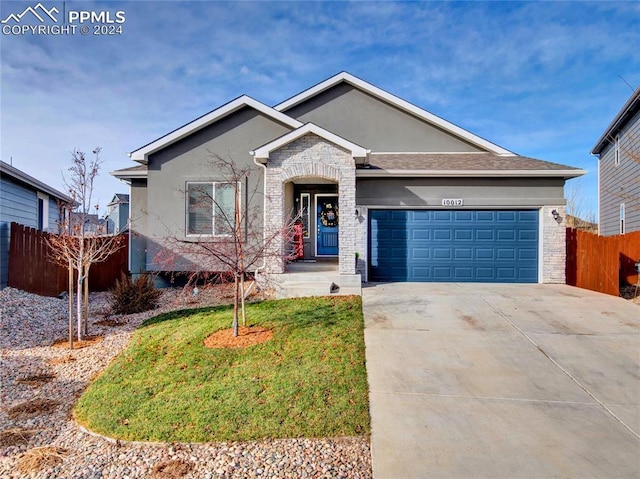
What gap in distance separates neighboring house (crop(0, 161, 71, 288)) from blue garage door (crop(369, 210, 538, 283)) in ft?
30.7

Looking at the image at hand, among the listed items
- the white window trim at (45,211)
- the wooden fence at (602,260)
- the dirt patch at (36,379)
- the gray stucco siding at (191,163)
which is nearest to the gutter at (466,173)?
the wooden fence at (602,260)

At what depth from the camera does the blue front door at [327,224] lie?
1356 cm

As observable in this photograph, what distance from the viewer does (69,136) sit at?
453 inches

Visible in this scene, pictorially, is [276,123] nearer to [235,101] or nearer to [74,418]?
[235,101]

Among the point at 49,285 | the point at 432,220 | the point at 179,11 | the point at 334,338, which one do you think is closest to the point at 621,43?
the point at 432,220

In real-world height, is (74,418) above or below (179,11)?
below

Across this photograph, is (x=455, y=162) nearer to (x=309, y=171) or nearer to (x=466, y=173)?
(x=466, y=173)

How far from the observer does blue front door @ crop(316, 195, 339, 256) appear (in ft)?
44.5

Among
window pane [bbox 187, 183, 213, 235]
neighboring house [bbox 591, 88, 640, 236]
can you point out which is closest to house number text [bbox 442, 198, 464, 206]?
neighboring house [bbox 591, 88, 640, 236]

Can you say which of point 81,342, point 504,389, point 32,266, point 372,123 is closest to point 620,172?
point 372,123

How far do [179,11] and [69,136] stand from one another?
5.62 m

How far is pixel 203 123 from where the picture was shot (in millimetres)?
11195

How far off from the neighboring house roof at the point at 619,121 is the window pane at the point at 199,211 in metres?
14.3

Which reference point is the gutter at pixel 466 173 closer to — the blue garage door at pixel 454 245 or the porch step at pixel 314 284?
the blue garage door at pixel 454 245
